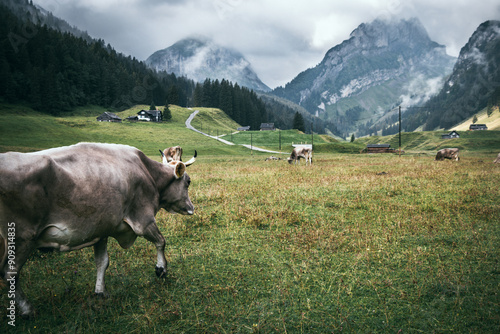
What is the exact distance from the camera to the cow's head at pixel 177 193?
5973mm

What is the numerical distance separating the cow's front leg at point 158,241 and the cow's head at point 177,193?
2.97ft

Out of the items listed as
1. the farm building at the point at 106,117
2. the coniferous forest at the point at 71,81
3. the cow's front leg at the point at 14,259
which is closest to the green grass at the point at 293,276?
the cow's front leg at the point at 14,259

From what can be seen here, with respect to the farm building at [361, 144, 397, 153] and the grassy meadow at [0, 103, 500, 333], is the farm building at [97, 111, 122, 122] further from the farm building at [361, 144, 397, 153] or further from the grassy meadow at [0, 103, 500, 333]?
the grassy meadow at [0, 103, 500, 333]

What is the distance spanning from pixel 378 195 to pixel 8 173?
13125 mm

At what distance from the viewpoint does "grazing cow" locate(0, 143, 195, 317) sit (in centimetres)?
360

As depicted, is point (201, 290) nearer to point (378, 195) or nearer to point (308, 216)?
point (308, 216)

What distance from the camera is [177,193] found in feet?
20.3

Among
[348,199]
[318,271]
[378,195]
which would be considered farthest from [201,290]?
[378,195]

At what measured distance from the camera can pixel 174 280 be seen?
5.70m

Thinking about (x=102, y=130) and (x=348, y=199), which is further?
(x=102, y=130)

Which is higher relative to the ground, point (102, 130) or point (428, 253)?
point (102, 130)

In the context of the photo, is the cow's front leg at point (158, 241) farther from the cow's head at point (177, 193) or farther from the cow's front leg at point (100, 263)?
the cow's head at point (177, 193)

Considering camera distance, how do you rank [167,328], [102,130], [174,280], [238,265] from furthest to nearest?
[102,130] → [238,265] → [174,280] → [167,328]

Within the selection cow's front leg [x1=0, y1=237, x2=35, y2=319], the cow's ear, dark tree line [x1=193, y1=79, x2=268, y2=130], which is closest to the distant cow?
the cow's ear
